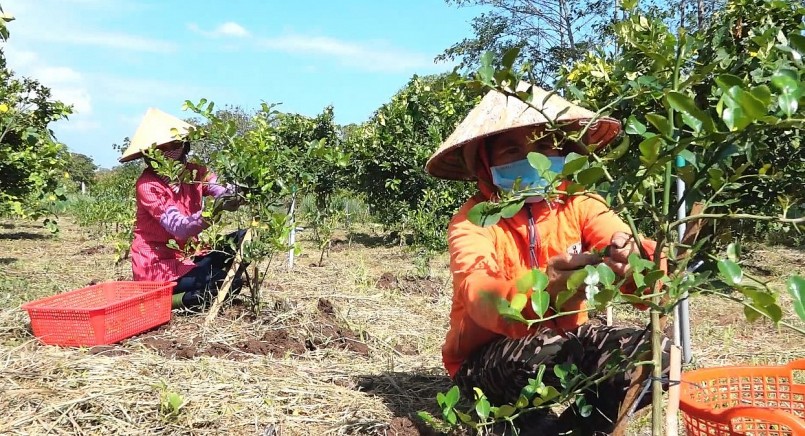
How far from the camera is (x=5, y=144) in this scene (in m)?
7.27

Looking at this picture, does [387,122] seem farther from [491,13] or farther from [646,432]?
[491,13]

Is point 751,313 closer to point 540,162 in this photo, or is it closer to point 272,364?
point 540,162

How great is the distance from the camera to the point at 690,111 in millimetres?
977

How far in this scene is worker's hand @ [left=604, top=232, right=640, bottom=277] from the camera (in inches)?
54.4

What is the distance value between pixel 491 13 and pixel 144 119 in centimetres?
1652

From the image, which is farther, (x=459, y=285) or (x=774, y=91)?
(x=459, y=285)

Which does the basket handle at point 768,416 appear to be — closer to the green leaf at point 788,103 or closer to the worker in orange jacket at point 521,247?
the worker in orange jacket at point 521,247

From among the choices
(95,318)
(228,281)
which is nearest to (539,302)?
(95,318)

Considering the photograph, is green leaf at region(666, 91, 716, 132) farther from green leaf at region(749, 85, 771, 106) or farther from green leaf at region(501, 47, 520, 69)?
green leaf at region(501, 47, 520, 69)

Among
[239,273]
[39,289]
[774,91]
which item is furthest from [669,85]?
[39,289]

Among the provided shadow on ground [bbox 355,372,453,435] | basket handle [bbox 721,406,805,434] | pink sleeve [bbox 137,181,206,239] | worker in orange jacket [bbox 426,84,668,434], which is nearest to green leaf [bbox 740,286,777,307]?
basket handle [bbox 721,406,805,434]

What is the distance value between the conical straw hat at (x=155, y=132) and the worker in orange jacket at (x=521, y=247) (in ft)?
7.29

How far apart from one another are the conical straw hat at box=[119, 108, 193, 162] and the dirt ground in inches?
40.9

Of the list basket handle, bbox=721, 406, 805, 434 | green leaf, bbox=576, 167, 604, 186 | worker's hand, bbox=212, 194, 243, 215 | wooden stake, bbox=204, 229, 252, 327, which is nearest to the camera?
green leaf, bbox=576, 167, 604, 186
